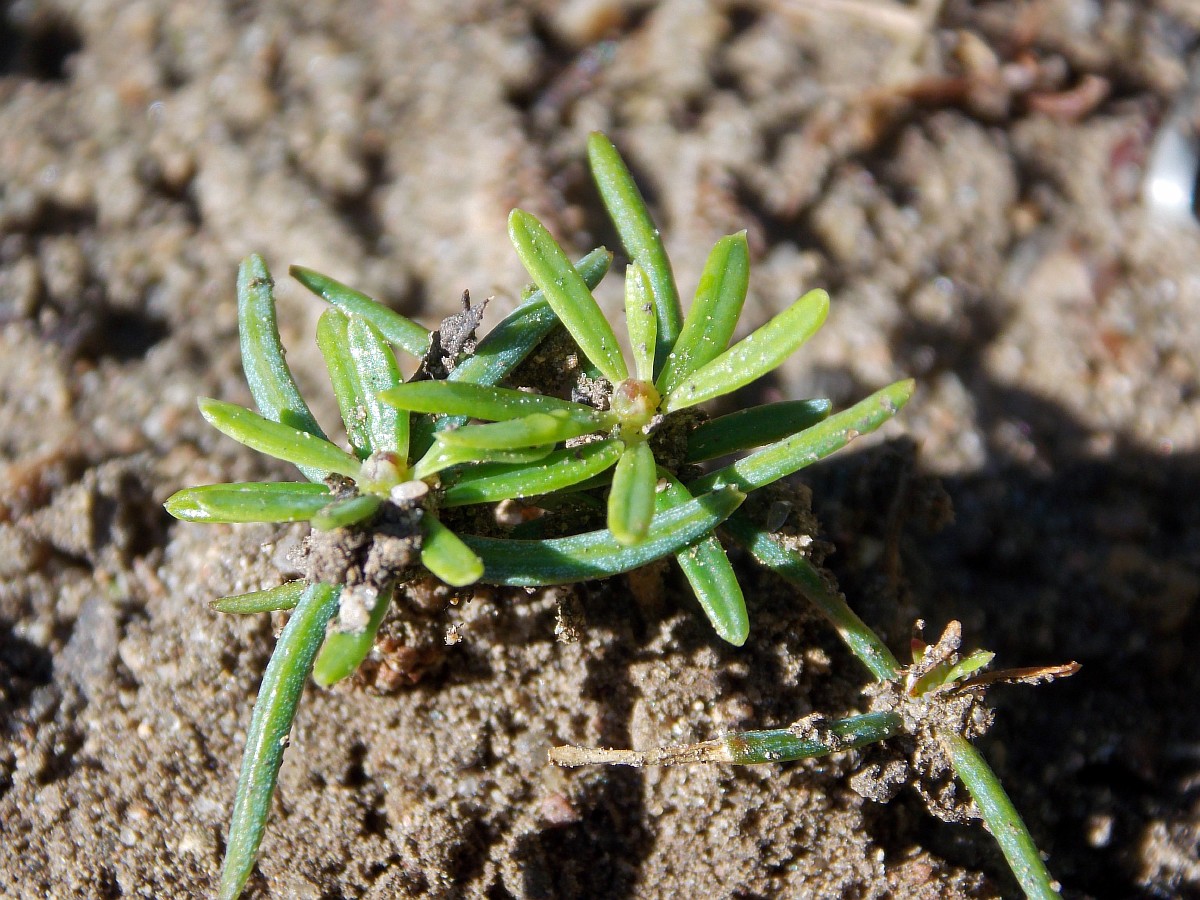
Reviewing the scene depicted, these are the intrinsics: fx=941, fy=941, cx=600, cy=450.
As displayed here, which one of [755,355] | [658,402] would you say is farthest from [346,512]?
[755,355]

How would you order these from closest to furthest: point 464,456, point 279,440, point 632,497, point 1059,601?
point 632,497, point 464,456, point 279,440, point 1059,601

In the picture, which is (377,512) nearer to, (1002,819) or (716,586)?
(716,586)

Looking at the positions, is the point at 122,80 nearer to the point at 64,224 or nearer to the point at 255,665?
the point at 64,224

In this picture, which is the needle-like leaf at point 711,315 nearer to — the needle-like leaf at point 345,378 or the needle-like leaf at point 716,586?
the needle-like leaf at point 716,586

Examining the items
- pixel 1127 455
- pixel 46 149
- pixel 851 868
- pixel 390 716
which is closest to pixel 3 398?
pixel 46 149

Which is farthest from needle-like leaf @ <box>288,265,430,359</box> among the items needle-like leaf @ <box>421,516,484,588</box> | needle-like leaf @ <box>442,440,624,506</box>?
needle-like leaf @ <box>421,516,484,588</box>

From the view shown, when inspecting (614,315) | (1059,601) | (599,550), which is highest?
(599,550)

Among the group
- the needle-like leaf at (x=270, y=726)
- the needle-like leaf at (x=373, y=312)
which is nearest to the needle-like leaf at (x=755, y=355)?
the needle-like leaf at (x=373, y=312)
